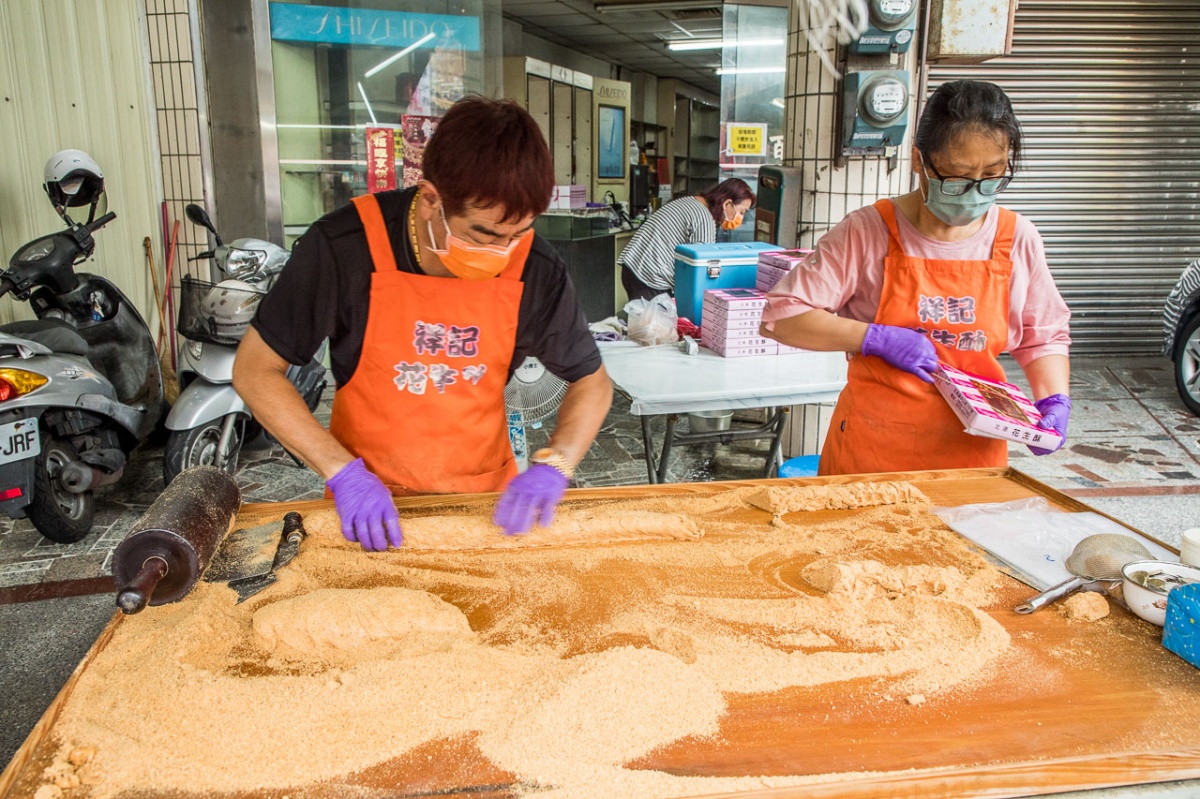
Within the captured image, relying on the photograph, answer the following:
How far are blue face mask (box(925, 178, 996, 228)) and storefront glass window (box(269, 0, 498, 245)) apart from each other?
185 inches

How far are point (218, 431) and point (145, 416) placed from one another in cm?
43

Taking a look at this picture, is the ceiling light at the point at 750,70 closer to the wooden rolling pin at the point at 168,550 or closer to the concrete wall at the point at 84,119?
the concrete wall at the point at 84,119

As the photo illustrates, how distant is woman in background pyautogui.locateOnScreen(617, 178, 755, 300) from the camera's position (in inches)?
228

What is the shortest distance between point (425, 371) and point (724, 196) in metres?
4.38

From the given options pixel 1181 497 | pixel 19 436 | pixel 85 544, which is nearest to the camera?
pixel 19 436

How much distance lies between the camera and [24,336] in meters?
3.69

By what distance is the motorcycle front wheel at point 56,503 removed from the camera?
347 centimetres

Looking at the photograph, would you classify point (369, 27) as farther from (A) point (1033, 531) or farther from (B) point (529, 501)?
(A) point (1033, 531)

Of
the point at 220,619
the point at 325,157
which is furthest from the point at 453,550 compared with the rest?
the point at 325,157

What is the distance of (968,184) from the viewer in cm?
204

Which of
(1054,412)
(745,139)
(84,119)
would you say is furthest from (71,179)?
(745,139)

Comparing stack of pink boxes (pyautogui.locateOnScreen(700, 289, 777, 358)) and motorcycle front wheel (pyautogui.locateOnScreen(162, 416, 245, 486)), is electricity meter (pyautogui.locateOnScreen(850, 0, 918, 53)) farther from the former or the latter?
motorcycle front wheel (pyautogui.locateOnScreen(162, 416, 245, 486))

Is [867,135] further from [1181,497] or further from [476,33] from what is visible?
[476,33]

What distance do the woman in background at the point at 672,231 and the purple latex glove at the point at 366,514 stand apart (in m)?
4.24
